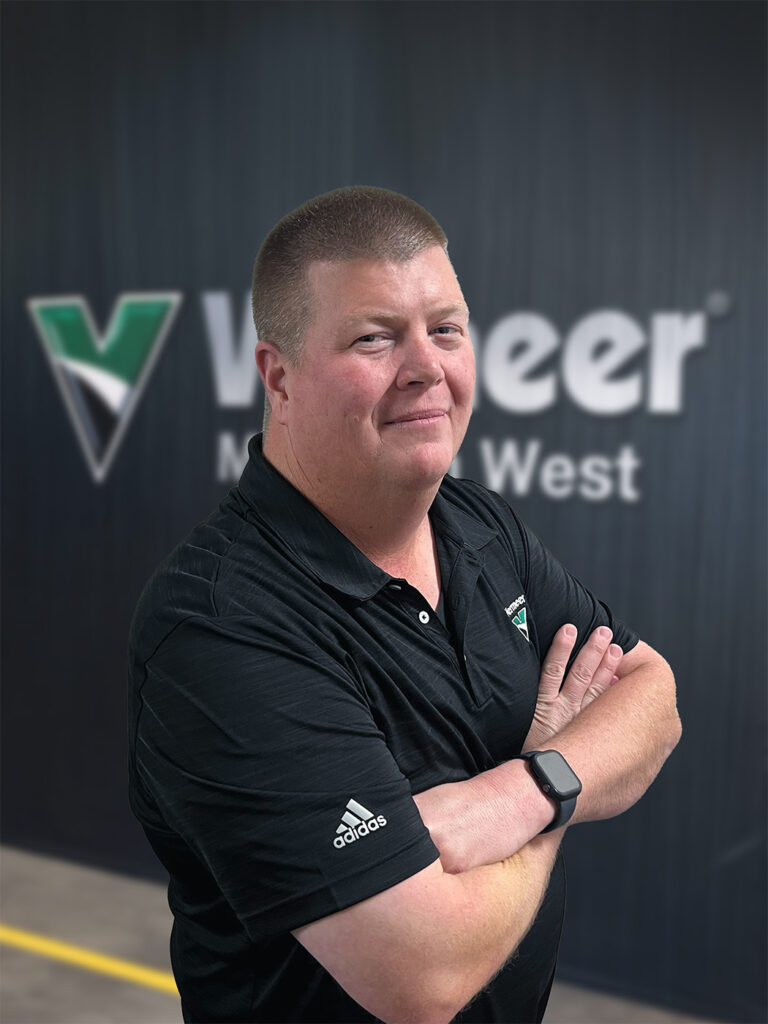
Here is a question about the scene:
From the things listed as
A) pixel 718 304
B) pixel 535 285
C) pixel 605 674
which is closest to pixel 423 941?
pixel 605 674

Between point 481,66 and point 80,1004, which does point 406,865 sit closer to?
point 80,1004

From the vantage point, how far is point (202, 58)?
350 centimetres

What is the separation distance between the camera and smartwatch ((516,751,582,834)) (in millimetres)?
1307

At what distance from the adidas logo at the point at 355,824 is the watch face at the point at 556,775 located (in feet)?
0.91

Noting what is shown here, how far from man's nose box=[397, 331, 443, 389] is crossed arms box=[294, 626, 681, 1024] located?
0.48m

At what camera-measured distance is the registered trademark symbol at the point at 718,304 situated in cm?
270

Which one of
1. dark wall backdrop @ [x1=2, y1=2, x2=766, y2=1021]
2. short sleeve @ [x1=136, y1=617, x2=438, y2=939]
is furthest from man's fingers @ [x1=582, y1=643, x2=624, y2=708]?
dark wall backdrop @ [x1=2, y1=2, x2=766, y2=1021]

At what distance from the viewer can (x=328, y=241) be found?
130 cm

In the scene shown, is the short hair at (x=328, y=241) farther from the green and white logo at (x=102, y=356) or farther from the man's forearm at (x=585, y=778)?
the green and white logo at (x=102, y=356)

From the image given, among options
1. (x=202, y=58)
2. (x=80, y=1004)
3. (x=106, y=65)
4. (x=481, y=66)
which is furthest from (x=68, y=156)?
(x=80, y=1004)

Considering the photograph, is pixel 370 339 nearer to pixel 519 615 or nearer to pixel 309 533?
pixel 309 533

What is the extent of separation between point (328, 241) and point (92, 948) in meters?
2.71

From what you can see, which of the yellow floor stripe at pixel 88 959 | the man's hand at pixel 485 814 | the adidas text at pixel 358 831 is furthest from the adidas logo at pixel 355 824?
the yellow floor stripe at pixel 88 959

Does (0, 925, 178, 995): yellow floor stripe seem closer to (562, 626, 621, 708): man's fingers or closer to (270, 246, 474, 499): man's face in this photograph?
(562, 626, 621, 708): man's fingers
